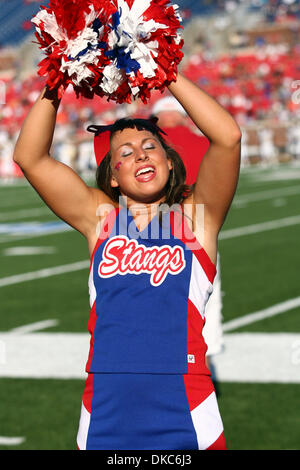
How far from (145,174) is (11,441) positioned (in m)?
2.28

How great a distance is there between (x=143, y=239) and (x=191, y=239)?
0.13 metres

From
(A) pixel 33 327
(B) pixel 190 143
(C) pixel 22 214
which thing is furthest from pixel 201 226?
(C) pixel 22 214

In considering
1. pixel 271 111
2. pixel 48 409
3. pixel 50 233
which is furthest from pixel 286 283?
pixel 271 111

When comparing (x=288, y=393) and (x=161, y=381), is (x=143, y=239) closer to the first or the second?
(x=161, y=381)

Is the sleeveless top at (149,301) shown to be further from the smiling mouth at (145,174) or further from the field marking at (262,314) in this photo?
the field marking at (262,314)

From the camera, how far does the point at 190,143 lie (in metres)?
3.81

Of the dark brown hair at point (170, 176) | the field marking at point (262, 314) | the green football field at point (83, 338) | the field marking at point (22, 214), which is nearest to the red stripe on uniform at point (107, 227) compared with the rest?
the dark brown hair at point (170, 176)

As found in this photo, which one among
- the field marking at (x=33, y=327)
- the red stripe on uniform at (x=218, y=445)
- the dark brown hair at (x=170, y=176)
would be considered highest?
the dark brown hair at (x=170, y=176)

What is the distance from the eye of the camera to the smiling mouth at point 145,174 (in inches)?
99.5

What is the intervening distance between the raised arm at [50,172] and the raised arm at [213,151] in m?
0.32

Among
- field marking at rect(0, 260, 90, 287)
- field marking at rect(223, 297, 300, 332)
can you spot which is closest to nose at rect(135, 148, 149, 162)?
field marking at rect(223, 297, 300, 332)

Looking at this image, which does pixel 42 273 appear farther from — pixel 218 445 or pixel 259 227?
pixel 218 445

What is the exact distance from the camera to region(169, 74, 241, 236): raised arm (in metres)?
2.34

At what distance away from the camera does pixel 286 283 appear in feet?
27.3
